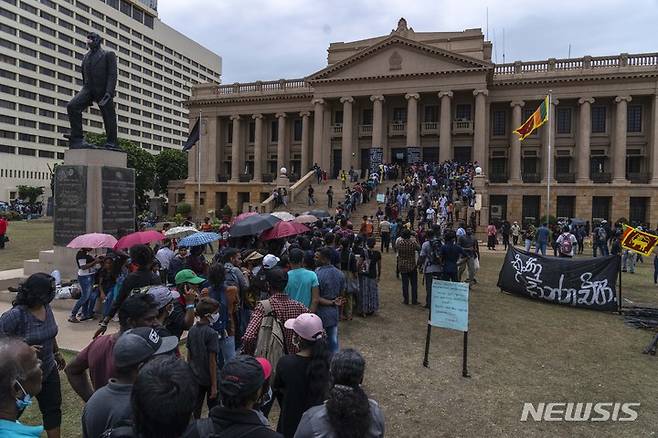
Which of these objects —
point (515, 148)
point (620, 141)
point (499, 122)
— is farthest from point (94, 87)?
point (620, 141)

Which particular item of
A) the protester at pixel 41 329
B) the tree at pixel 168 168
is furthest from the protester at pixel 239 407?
the tree at pixel 168 168

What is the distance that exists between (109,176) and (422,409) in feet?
30.7

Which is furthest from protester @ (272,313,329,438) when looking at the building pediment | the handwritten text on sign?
the building pediment

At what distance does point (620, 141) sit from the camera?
38656 mm

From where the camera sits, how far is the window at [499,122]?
43.2 m

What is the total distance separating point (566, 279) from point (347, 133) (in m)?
32.4

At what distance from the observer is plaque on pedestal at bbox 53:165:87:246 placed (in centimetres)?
1102

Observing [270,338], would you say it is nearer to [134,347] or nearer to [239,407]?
[134,347]

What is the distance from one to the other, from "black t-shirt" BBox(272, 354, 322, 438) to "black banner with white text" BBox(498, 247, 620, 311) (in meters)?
10.3

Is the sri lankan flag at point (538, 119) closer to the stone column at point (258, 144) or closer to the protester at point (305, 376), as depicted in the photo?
the stone column at point (258, 144)

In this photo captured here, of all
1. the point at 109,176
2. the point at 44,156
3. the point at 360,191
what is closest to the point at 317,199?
the point at 360,191

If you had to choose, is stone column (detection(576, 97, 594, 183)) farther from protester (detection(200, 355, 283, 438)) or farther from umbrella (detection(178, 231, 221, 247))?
protester (detection(200, 355, 283, 438))

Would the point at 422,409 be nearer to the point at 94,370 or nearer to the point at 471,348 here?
the point at 471,348

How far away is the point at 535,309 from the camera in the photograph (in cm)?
1145
